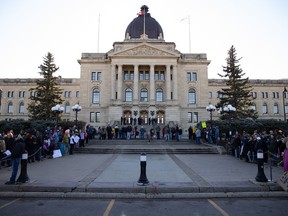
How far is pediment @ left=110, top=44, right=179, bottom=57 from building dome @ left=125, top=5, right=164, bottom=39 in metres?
7.61

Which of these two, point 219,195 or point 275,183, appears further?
point 275,183

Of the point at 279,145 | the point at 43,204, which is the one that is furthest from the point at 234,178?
the point at 43,204

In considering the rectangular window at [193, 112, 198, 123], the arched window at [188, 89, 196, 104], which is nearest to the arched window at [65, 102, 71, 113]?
the arched window at [188, 89, 196, 104]

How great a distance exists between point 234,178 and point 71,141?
13.7m

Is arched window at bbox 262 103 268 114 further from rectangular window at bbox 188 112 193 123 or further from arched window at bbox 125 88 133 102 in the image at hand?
arched window at bbox 125 88 133 102

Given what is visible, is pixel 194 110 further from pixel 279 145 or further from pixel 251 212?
pixel 251 212

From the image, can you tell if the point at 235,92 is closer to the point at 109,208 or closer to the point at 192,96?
the point at 192,96

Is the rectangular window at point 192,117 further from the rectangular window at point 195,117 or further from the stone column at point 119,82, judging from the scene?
the stone column at point 119,82

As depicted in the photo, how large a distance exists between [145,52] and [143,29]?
10.4 metres

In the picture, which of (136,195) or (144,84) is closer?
(136,195)

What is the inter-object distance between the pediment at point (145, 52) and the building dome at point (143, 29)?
7608 mm

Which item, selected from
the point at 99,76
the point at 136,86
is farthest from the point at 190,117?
the point at 99,76

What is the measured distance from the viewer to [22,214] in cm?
618

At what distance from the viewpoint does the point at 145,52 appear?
50438 mm
